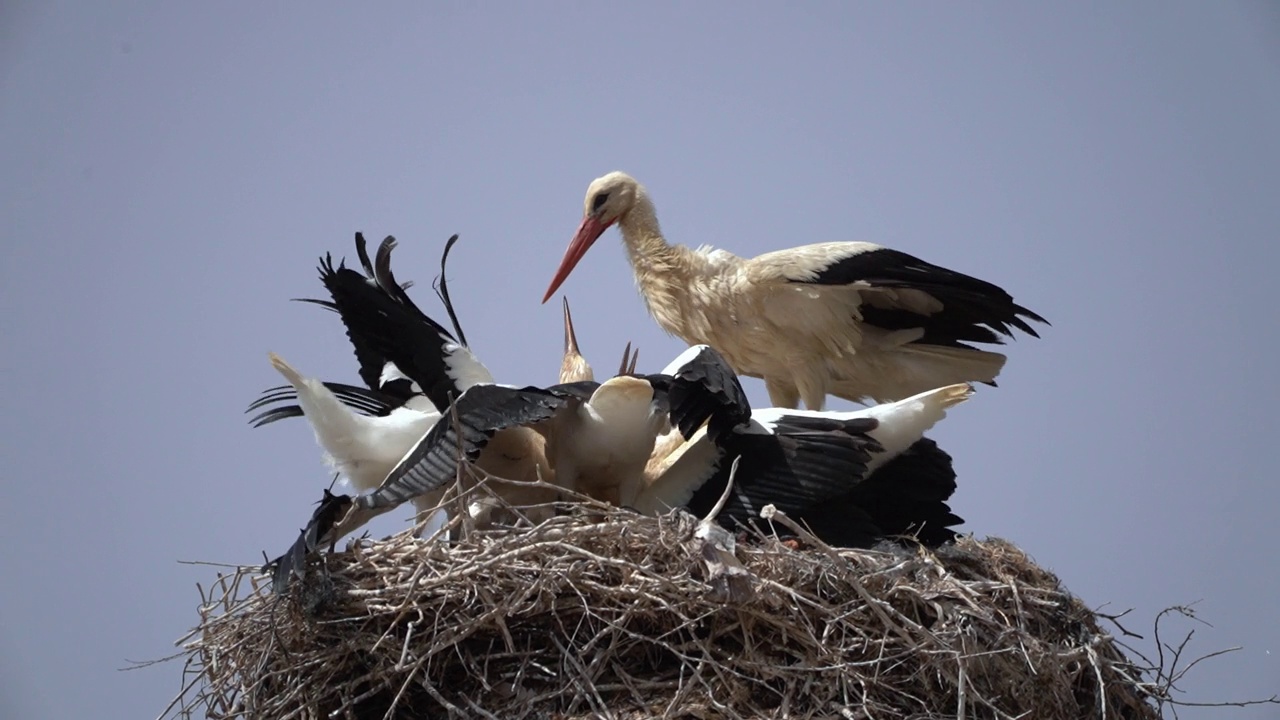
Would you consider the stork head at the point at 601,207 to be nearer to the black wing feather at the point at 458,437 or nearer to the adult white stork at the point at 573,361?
the adult white stork at the point at 573,361

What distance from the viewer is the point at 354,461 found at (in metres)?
3.63

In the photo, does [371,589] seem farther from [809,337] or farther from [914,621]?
[809,337]

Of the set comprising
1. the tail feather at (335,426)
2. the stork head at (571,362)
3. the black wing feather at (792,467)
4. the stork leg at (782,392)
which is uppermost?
the tail feather at (335,426)

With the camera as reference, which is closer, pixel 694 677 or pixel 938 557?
pixel 694 677

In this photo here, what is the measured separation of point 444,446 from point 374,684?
1.72 feet

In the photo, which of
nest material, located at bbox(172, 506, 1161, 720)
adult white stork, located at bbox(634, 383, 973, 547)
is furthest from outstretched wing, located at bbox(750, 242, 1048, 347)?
nest material, located at bbox(172, 506, 1161, 720)

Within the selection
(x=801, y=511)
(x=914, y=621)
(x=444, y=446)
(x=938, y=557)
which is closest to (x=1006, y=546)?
(x=938, y=557)

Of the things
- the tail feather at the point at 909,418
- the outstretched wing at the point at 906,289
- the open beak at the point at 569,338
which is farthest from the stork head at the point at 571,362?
the tail feather at the point at 909,418

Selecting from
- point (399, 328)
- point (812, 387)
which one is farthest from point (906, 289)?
point (399, 328)

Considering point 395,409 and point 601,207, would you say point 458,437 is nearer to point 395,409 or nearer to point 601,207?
point 395,409

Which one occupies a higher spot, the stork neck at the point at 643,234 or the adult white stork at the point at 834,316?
the stork neck at the point at 643,234

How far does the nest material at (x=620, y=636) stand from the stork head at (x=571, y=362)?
137 centimetres

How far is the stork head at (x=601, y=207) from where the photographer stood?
4.93 metres

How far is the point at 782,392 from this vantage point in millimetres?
4750
